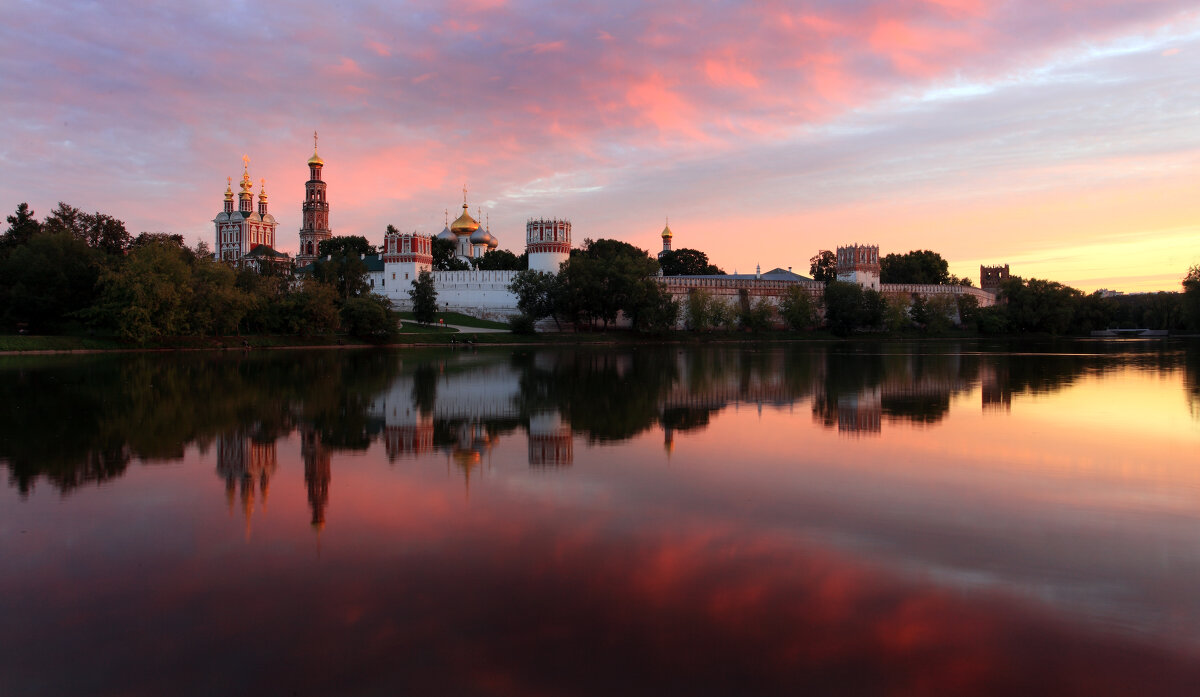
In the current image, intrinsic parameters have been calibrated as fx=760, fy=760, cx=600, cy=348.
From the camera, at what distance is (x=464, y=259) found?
87.4 meters

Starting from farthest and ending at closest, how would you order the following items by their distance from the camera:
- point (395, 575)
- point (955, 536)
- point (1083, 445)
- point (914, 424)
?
point (914, 424) → point (1083, 445) → point (955, 536) → point (395, 575)

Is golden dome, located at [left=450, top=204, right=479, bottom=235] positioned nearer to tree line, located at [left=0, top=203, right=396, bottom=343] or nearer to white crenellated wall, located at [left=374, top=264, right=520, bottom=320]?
white crenellated wall, located at [left=374, top=264, right=520, bottom=320]

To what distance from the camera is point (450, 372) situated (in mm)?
27797

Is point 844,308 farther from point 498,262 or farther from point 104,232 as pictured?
point 104,232

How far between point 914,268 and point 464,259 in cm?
5942

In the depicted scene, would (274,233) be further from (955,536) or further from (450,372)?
(955,536)

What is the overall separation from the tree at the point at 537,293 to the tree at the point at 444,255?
2436cm

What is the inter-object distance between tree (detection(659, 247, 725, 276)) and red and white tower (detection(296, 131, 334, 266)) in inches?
1664

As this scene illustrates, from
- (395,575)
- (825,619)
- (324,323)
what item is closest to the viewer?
(825,619)

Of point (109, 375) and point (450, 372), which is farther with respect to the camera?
point (450, 372)

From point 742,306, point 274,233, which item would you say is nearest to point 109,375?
point 742,306

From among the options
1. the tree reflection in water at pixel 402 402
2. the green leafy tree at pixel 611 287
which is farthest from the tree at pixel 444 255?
the tree reflection in water at pixel 402 402

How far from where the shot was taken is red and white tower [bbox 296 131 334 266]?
91250 mm

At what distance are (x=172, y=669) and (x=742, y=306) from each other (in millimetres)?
73280
